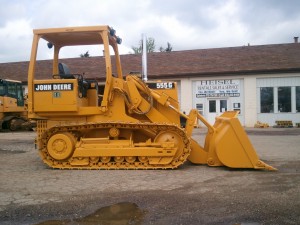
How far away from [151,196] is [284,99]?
21.0m

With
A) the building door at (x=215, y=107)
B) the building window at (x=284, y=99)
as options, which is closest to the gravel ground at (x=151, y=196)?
the building door at (x=215, y=107)

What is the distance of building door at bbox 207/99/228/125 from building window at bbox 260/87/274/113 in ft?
8.32

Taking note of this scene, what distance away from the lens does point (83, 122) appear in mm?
7402

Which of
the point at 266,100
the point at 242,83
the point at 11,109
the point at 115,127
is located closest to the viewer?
the point at 115,127

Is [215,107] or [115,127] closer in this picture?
[115,127]

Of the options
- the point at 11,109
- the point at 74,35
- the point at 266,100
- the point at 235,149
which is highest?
the point at 74,35

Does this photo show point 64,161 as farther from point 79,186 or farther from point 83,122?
point 79,186

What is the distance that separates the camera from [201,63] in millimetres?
25688

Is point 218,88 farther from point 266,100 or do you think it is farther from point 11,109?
point 11,109

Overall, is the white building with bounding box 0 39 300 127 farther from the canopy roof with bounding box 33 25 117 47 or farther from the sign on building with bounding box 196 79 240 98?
the canopy roof with bounding box 33 25 117 47

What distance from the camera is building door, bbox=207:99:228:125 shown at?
24.3m

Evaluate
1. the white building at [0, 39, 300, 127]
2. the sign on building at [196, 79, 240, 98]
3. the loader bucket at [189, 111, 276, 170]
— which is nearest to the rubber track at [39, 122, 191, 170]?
the loader bucket at [189, 111, 276, 170]

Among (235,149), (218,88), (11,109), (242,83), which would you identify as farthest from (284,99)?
(235,149)

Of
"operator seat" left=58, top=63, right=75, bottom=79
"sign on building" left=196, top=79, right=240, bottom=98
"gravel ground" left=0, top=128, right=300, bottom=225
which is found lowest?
"gravel ground" left=0, top=128, right=300, bottom=225
